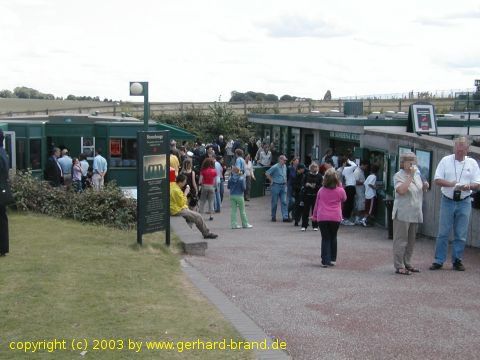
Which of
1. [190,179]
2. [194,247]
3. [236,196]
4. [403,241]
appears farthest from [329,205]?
[190,179]

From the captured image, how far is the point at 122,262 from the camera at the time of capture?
9.68 meters

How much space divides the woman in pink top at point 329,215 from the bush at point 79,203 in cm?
355

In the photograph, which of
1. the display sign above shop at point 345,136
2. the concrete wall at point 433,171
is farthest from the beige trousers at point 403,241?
the display sign above shop at point 345,136

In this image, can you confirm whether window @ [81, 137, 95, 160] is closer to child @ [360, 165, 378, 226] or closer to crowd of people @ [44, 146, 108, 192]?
crowd of people @ [44, 146, 108, 192]

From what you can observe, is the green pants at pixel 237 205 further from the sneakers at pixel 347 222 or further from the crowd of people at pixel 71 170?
the crowd of people at pixel 71 170

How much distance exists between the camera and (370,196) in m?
17.2

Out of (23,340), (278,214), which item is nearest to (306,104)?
(278,214)

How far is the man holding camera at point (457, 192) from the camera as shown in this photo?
10133 mm

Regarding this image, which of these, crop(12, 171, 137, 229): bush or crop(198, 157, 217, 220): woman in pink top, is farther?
crop(198, 157, 217, 220): woman in pink top

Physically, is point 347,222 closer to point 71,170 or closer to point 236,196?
point 236,196

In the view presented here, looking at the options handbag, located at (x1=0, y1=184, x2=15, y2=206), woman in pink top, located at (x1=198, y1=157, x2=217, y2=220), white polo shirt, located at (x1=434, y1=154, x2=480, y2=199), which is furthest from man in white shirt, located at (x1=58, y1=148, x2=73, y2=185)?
white polo shirt, located at (x1=434, y1=154, x2=480, y2=199)

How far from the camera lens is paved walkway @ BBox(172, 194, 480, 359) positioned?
6.84 m

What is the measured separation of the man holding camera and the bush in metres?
5.33

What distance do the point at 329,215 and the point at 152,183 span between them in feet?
8.56
